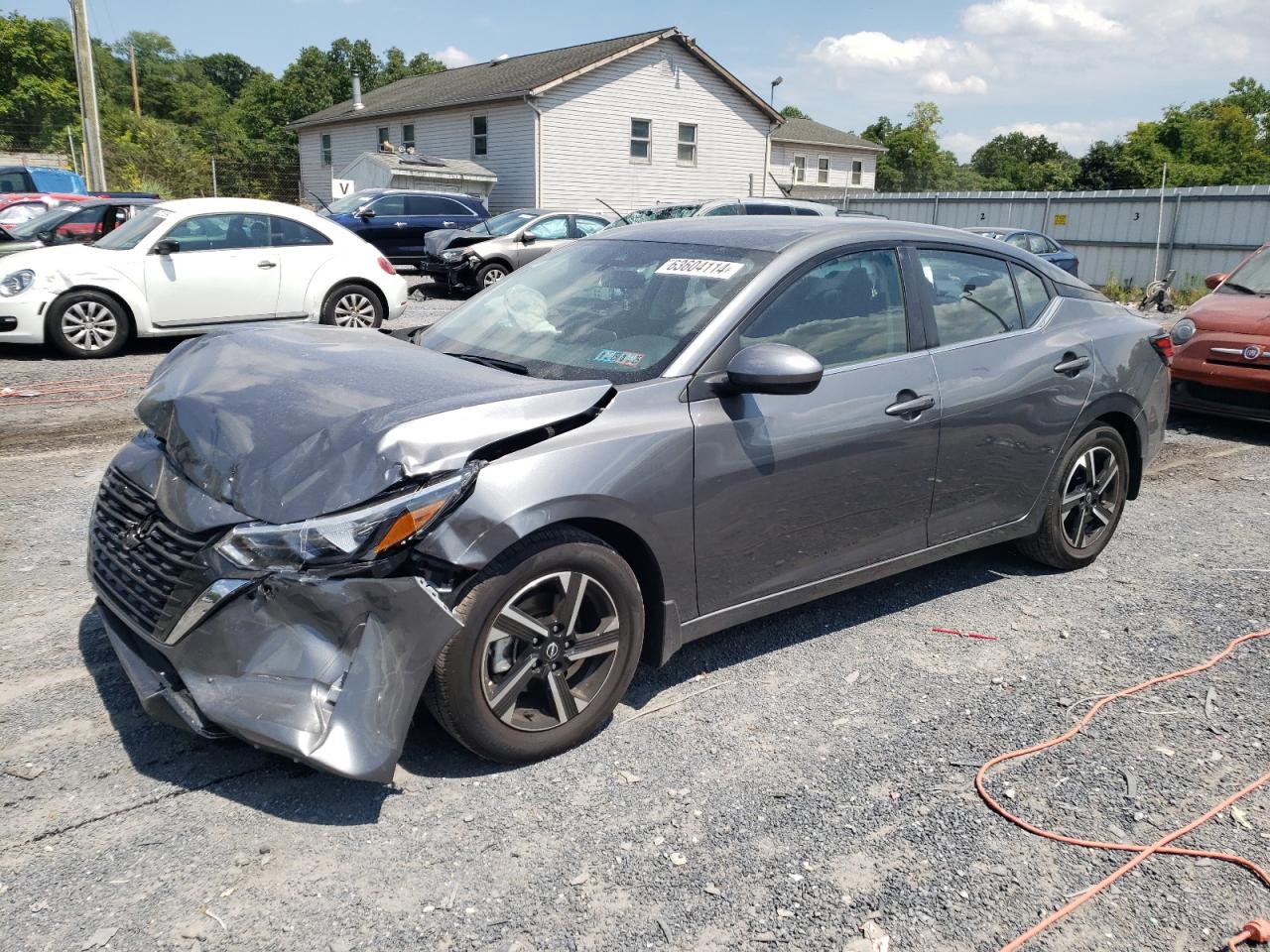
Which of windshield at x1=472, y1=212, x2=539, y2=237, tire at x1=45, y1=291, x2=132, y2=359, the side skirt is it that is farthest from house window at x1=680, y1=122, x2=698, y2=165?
the side skirt

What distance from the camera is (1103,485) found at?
5.16m

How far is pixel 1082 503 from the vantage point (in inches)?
200

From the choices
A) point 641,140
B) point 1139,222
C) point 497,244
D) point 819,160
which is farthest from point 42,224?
point 819,160

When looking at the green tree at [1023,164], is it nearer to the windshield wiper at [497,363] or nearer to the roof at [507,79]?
the roof at [507,79]

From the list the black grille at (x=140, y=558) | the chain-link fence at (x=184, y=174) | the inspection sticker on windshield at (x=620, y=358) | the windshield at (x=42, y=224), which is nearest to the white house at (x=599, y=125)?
the chain-link fence at (x=184, y=174)

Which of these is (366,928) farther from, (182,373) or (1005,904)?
(182,373)

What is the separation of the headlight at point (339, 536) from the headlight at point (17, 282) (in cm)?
871

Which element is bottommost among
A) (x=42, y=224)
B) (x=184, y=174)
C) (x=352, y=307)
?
(x=352, y=307)

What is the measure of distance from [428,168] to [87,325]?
829 inches

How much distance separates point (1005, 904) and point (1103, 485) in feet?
9.91

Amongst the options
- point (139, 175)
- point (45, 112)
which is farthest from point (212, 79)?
point (139, 175)

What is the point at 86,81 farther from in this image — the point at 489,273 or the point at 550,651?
the point at 550,651

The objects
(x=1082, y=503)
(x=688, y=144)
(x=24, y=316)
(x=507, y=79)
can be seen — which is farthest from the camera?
(x=688, y=144)

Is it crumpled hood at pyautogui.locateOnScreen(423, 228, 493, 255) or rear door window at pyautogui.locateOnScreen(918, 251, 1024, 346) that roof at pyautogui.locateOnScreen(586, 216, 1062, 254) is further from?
crumpled hood at pyautogui.locateOnScreen(423, 228, 493, 255)
